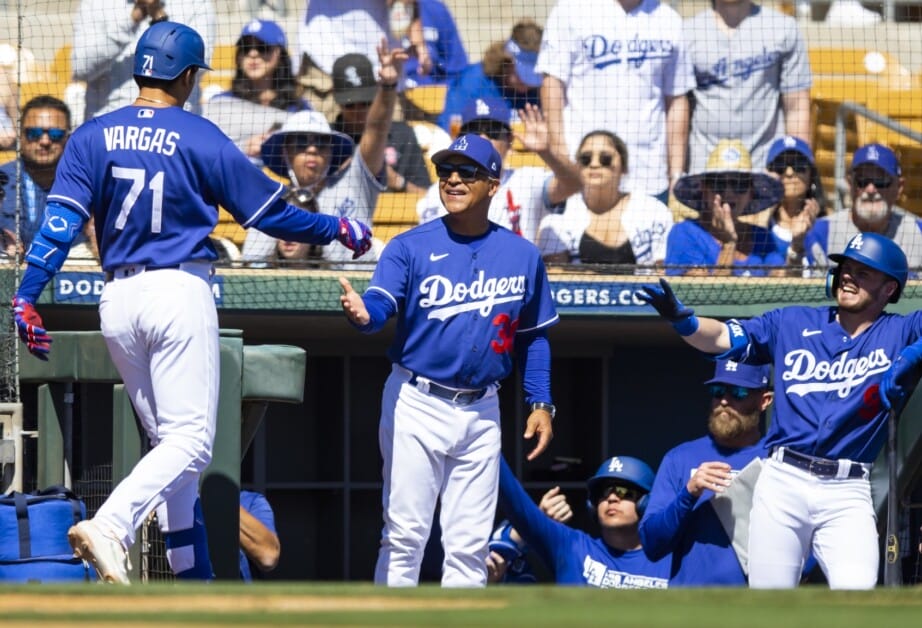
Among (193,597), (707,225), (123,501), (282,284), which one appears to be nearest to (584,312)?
(707,225)

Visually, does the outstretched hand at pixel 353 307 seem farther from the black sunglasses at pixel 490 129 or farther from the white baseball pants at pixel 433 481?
the black sunglasses at pixel 490 129

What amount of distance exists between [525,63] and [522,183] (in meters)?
0.93

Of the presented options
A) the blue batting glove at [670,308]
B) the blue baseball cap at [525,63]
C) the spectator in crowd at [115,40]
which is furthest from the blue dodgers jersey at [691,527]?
the spectator in crowd at [115,40]

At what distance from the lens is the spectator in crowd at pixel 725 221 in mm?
7652

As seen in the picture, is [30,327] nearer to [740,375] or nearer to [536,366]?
[536,366]

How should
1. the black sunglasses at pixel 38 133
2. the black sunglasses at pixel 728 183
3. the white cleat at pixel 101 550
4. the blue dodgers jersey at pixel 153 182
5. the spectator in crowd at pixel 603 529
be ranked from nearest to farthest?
the white cleat at pixel 101 550, the blue dodgers jersey at pixel 153 182, the spectator in crowd at pixel 603 529, the black sunglasses at pixel 38 133, the black sunglasses at pixel 728 183

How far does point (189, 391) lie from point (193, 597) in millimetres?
1853

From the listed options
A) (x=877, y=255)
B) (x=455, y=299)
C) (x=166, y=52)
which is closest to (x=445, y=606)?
(x=455, y=299)

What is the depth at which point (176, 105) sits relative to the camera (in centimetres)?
488

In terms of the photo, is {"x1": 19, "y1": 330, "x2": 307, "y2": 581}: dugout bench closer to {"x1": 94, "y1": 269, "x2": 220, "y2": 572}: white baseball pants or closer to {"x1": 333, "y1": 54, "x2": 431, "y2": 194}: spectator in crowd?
{"x1": 94, "y1": 269, "x2": 220, "y2": 572}: white baseball pants

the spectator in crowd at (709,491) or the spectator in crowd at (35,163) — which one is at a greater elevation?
the spectator in crowd at (35,163)

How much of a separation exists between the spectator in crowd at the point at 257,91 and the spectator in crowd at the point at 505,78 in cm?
77

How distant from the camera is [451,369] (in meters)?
5.00

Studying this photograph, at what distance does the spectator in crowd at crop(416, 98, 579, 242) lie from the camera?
301 inches
